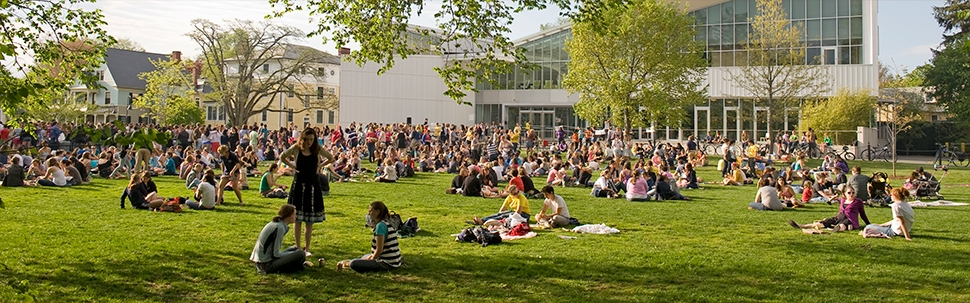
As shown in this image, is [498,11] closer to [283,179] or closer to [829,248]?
[829,248]

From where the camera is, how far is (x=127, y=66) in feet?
251

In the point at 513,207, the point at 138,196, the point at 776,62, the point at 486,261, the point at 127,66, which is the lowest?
the point at 486,261

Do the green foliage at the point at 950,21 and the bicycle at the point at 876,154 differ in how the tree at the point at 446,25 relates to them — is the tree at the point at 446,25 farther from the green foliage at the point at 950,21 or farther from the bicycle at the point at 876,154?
the green foliage at the point at 950,21

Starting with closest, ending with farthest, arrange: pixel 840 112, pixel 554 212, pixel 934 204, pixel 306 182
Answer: pixel 306 182 → pixel 554 212 → pixel 934 204 → pixel 840 112

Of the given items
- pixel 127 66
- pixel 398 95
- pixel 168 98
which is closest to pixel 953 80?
pixel 398 95

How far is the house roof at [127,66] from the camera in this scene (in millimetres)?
74562

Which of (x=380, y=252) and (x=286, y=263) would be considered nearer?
(x=286, y=263)

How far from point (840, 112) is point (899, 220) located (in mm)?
32284

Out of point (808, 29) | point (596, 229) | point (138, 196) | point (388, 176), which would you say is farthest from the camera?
point (808, 29)

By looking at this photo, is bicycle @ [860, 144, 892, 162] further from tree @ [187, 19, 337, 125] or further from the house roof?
the house roof

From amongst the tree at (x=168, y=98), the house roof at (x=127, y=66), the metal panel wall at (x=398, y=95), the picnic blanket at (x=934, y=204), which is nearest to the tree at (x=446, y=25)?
the picnic blanket at (x=934, y=204)

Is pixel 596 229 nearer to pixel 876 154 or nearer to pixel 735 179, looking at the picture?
pixel 735 179

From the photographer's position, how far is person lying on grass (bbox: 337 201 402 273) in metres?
8.97

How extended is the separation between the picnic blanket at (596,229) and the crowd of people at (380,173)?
24.6 inches
